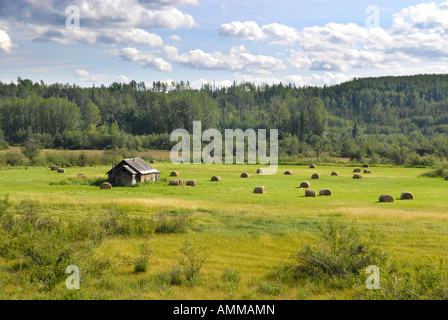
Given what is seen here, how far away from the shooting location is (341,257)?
15.0 meters

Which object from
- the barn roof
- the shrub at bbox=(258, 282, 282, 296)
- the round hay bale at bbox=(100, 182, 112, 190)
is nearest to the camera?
the shrub at bbox=(258, 282, 282, 296)

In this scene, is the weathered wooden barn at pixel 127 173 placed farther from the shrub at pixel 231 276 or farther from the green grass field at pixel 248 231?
the shrub at pixel 231 276

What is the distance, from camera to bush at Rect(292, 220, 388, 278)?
48.4 feet

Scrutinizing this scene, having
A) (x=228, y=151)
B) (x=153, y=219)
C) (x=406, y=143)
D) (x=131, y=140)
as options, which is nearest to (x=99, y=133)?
(x=131, y=140)

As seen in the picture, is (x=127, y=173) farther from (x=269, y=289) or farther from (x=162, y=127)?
(x=162, y=127)

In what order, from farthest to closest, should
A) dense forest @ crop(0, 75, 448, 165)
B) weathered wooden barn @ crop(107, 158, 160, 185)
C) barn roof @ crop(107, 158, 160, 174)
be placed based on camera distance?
dense forest @ crop(0, 75, 448, 165)
barn roof @ crop(107, 158, 160, 174)
weathered wooden barn @ crop(107, 158, 160, 185)

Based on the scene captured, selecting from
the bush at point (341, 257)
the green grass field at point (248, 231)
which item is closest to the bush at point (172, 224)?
the green grass field at point (248, 231)

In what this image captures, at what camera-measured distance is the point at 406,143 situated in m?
113

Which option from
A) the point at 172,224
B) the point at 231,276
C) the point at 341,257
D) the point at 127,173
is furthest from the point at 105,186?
the point at 341,257

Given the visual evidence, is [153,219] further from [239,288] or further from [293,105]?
[293,105]

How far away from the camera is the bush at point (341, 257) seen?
48.4 feet

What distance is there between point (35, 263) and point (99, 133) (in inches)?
4139

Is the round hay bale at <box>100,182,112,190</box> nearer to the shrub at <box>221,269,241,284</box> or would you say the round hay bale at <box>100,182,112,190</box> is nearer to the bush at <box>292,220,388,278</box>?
the shrub at <box>221,269,241,284</box>

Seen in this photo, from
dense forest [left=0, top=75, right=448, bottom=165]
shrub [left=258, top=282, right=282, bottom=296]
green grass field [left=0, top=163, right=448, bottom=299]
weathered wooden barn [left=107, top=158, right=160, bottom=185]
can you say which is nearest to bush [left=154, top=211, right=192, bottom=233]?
green grass field [left=0, top=163, right=448, bottom=299]
